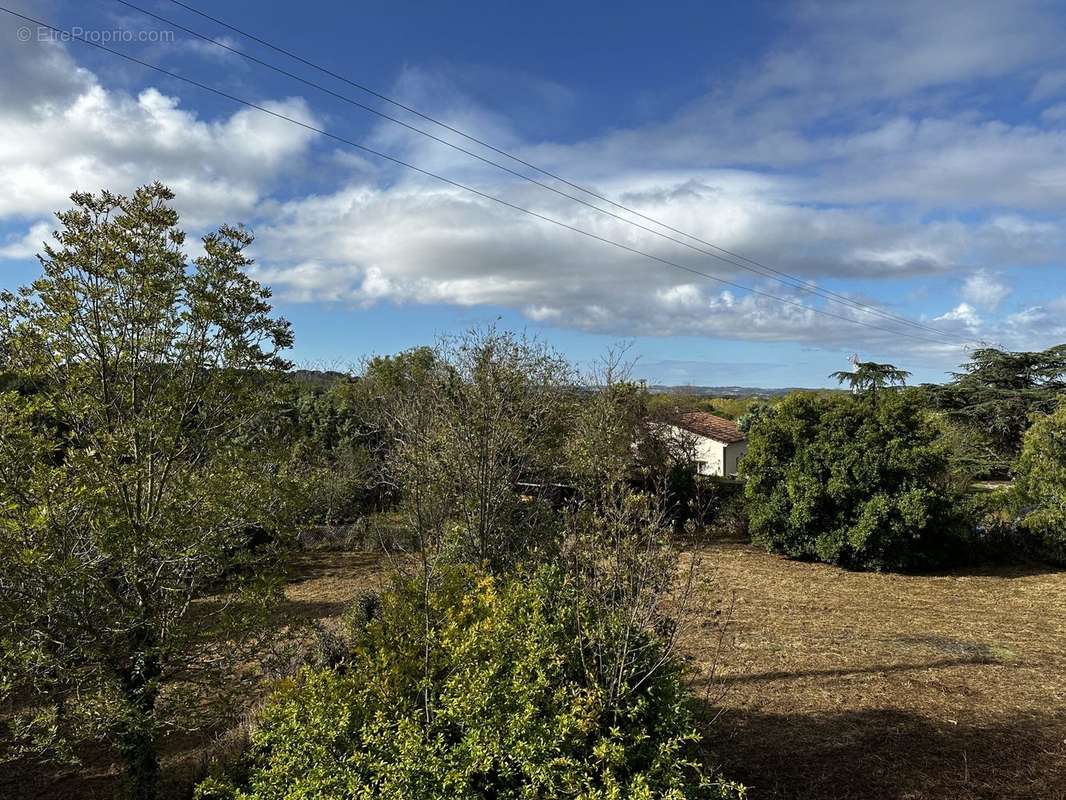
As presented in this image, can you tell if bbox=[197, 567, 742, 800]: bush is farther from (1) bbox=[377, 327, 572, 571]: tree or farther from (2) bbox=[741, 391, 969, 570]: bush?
(2) bbox=[741, 391, 969, 570]: bush

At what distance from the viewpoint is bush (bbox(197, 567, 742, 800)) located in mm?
3117

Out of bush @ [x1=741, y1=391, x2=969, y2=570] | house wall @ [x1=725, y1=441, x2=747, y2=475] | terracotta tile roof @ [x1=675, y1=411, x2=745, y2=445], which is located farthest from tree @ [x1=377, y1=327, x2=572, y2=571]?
house wall @ [x1=725, y1=441, x2=747, y2=475]

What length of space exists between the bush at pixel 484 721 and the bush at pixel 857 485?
982 cm

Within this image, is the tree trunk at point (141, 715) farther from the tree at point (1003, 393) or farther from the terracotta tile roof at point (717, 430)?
the tree at point (1003, 393)

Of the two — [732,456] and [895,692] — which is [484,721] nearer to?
[895,692]

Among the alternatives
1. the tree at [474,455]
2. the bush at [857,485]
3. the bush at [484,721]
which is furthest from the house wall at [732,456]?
the bush at [484,721]

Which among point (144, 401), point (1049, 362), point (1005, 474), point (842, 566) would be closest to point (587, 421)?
point (842, 566)

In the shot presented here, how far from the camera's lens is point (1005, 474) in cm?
2370

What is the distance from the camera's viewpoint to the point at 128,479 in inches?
169

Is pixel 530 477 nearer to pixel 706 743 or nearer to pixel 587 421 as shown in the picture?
pixel 587 421

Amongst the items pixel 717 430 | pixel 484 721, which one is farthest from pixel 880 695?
pixel 717 430

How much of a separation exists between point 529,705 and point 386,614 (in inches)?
54.3

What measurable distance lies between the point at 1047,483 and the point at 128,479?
15650 millimetres

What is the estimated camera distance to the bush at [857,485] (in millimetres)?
11883
